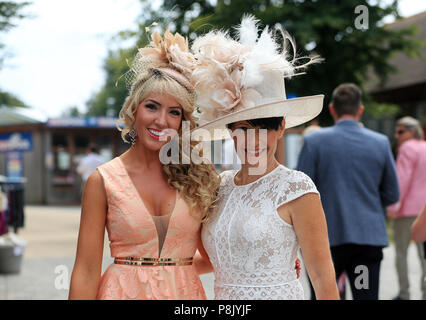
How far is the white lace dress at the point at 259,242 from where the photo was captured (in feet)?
6.82

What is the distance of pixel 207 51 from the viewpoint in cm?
222

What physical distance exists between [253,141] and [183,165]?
417 mm

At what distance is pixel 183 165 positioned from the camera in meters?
2.43

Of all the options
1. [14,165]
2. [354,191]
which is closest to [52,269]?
[354,191]

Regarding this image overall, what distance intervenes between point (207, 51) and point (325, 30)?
12.6 m

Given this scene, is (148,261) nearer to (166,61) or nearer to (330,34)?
(166,61)

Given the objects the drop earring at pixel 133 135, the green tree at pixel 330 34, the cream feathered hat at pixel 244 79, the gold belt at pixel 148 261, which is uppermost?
the green tree at pixel 330 34

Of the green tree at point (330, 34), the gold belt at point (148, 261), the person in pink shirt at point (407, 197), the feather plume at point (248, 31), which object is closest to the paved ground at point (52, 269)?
the gold belt at point (148, 261)

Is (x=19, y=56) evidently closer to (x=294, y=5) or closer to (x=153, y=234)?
(x=153, y=234)

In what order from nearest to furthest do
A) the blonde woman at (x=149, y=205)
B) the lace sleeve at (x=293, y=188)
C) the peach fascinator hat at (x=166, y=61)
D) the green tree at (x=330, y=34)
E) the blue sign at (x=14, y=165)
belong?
the lace sleeve at (x=293, y=188) < the blonde woman at (x=149, y=205) < the peach fascinator hat at (x=166, y=61) < the green tree at (x=330, y=34) < the blue sign at (x=14, y=165)

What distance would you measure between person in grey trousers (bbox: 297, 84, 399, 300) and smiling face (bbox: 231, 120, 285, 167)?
1.88 meters

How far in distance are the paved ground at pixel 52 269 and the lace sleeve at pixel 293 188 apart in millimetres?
772

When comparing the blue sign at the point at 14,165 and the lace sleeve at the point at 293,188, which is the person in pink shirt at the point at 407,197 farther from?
the blue sign at the point at 14,165
